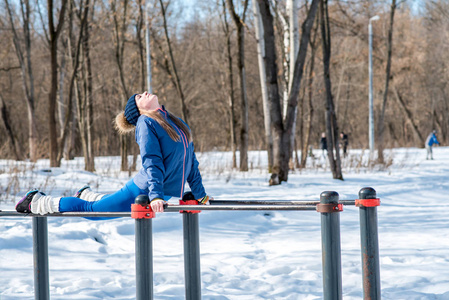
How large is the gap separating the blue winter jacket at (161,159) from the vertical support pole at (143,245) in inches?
6.3

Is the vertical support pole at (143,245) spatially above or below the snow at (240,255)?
above

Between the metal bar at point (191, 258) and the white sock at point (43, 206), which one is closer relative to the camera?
the white sock at point (43, 206)

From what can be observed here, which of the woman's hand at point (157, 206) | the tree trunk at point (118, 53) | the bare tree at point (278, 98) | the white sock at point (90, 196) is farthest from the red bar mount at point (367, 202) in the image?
the tree trunk at point (118, 53)

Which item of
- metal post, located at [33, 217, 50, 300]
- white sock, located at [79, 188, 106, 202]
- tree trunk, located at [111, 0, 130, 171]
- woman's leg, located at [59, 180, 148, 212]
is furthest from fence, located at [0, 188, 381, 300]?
tree trunk, located at [111, 0, 130, 171]

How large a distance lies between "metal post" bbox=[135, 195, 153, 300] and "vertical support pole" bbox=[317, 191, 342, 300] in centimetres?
99

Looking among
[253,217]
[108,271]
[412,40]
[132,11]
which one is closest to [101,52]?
[132,11]

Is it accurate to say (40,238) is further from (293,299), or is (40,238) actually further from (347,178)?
(347,178)

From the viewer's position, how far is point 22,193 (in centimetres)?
969

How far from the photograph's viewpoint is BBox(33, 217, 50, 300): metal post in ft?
11.5

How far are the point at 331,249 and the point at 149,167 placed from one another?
1.20 m

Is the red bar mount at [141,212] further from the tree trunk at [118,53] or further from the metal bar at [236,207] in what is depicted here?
the tree trunk at [118,53]

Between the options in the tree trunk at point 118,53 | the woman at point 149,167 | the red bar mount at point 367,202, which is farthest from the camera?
the tree trunk at point 118,53

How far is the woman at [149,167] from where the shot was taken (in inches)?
131

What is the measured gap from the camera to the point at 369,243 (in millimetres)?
2941
